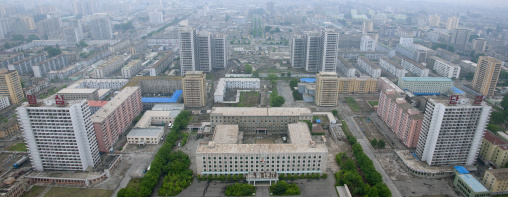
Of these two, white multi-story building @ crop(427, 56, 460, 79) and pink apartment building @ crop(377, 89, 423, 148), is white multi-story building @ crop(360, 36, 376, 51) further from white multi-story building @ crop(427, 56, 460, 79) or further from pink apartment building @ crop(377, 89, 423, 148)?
pink apartment building @ crop(377, 89, 423, 148)

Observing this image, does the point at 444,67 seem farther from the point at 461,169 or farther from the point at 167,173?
the point at 167,173

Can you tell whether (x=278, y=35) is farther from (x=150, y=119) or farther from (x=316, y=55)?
(x=150, y=119)

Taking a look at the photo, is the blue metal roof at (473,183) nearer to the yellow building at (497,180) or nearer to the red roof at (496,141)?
the yellow building at (497,180)

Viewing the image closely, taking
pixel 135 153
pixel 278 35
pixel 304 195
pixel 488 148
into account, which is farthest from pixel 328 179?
pixel 278 35

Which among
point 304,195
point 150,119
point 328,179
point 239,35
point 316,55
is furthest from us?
point 239,35

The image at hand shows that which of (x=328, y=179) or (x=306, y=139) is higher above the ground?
(x=306, y=139)

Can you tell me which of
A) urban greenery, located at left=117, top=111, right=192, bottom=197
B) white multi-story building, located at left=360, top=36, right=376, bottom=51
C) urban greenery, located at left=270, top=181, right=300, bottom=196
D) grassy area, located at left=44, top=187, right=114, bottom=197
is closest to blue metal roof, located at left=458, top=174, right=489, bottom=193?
urban greenery, located at left=270, top=181, right=300, bottom=196

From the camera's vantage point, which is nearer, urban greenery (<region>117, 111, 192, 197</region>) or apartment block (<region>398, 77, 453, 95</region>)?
urban greenery (<region>117, 111, 192, 197</region>)

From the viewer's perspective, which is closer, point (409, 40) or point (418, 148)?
point (418, 148)
